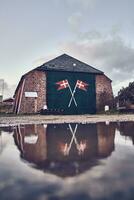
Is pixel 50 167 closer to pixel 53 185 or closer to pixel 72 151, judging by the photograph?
pixel 53 185

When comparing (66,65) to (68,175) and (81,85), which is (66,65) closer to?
(81,85)

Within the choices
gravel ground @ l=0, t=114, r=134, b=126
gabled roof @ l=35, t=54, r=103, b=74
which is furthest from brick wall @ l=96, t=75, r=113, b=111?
gravel ground @ l=0, t=114, r=134, b=126

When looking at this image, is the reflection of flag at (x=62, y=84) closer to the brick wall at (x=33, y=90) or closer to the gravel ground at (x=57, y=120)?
the brick wall at (x=33, y=90)

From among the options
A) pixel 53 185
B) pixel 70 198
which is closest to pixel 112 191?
pixel 70 198

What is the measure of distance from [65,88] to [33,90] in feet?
15.6

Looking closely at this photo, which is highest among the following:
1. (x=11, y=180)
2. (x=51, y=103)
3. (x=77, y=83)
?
(x=77, y=83)

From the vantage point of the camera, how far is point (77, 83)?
34.4 meters

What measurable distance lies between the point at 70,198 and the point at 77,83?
1274 inches

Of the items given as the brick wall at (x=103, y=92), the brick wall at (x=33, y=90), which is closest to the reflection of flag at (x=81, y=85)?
the brick wall at (x=103, y=92)

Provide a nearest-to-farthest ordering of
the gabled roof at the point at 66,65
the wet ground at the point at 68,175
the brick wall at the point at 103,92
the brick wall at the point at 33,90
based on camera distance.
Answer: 1. the wet ground at the point at 68,175
2. the brick wall at the point at 33,90
3. the gabled roof at the point at 66,65
4. the brick wall at the point at 103,92

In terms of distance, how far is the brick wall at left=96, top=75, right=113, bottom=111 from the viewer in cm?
3516

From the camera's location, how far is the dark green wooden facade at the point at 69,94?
32688mm

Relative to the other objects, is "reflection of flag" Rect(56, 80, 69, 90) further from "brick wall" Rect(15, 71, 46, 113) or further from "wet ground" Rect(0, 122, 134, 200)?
"wet ground" Rect(0, 122, 134, 200)

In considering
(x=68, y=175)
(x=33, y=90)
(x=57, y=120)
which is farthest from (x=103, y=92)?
(x=68, y=175)
